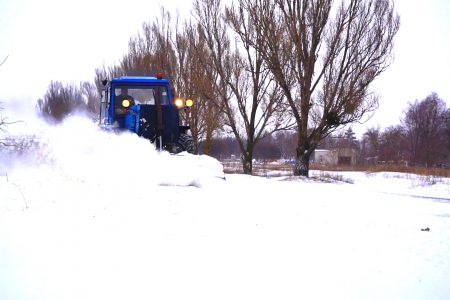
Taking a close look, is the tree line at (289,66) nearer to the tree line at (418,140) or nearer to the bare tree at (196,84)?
the bare tree at (196,84)

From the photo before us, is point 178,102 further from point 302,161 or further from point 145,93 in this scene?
point 302,161

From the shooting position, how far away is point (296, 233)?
150 inches

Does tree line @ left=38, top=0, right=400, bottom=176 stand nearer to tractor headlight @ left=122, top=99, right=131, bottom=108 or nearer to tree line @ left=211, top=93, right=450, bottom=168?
tractor headlight @ left=122, top=99, right=131, bottom=108

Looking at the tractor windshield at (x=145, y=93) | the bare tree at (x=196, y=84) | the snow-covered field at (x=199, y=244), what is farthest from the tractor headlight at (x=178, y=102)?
the bare tree at (x=196, y=84)

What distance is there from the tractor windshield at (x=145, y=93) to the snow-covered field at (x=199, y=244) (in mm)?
3420

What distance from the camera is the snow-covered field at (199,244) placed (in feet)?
8.70

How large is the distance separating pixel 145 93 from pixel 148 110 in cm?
101

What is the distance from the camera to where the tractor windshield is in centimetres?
913

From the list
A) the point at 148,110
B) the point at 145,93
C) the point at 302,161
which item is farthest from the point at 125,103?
the point at 302,161

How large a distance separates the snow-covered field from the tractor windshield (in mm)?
3420

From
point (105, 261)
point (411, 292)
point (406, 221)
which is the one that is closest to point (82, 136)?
point (105, 261)

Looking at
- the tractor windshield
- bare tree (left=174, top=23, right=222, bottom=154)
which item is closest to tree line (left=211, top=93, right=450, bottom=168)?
bare tree (left=174, top=23, right=222, bottom=154)

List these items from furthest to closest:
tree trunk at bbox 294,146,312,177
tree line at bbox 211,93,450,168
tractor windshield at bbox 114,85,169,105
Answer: tree line at bbox 211,93,450,168 < tree trunk at bbox 294,146,312,177 < tractor windshield at bbox 114,85,169,105

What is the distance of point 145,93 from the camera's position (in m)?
9.22
